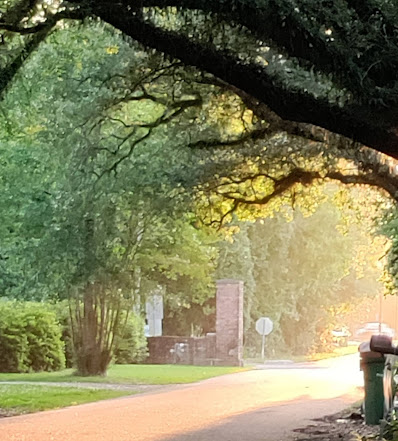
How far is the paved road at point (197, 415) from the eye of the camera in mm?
14266

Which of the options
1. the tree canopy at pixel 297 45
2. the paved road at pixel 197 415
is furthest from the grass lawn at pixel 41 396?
the tree canopy at pixel 297 45

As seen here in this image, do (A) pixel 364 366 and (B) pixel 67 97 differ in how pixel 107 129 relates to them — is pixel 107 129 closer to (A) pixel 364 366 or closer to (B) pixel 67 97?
(B) pixel 67 97

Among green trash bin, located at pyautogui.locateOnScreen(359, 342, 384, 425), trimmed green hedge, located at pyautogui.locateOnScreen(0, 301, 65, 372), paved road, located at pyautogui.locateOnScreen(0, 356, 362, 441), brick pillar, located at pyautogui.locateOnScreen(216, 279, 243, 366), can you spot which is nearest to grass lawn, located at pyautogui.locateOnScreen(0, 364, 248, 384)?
trimmed green hedge, located at pyautogui.locateOnScreen(0, 301, 65, 372)

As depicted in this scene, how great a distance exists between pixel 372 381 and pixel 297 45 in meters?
7.25

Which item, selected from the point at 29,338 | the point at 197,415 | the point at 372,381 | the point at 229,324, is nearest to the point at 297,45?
the point at 372,381

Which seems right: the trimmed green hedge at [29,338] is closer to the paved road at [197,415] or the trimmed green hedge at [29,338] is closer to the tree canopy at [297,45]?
the paved road at [197,415]

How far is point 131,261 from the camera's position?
28.7 m

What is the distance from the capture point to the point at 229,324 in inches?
1547

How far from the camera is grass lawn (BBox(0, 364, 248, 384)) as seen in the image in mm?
27203

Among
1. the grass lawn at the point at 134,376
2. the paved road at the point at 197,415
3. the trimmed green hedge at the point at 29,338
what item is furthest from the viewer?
the trimmed green hedge at the point at 29,338

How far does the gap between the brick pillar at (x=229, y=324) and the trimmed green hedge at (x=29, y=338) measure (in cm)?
873

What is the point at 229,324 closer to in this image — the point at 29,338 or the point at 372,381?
the point at 29,338

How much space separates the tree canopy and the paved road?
6.25 meters

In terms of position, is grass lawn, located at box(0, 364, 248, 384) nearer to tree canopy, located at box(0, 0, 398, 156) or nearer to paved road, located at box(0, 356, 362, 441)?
paved road, located at box(0, 356, 362, 441)
